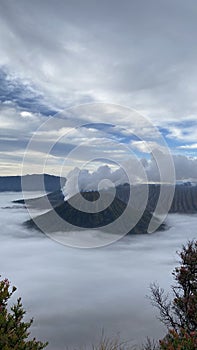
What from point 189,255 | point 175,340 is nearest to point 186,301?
point 189,255

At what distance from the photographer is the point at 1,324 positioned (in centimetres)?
936

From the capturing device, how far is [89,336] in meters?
171

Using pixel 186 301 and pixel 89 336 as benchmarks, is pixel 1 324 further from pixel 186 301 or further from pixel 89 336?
pixel 89 336

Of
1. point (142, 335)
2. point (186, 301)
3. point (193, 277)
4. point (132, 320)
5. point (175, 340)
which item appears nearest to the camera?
point (175, 340)

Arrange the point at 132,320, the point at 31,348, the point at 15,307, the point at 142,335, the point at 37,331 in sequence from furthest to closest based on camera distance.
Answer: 1. the point at 132,320
2. the point at 37,331
3. the point at 142,335
4. the point at 15,307
5. the point at 31,348

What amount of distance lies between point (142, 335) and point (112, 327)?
90.4 feet

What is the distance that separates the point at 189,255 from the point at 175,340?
17935 millimetres

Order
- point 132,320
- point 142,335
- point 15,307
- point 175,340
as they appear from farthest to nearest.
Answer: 1. point 132,320
2. point 142,335
3. point 15,307
4. point 175,340

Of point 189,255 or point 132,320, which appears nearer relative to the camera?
point 189,255

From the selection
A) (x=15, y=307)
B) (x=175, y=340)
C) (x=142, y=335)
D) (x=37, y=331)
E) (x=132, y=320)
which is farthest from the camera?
(x=132, y=320)

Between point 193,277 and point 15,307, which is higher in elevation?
point 193,277

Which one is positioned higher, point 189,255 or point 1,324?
point 189,255

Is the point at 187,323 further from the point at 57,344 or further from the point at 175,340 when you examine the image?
the point at 57,344

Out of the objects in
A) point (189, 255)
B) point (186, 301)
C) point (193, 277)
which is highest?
point (189, 255)
